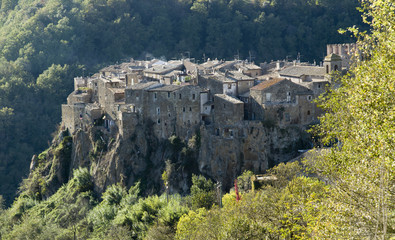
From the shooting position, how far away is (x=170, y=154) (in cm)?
5603

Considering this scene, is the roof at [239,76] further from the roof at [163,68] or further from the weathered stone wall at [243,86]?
the roof at [163,68]

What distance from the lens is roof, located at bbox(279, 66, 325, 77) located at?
5580 centimetres

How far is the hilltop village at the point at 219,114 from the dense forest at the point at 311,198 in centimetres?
301

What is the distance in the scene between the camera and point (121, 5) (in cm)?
11694

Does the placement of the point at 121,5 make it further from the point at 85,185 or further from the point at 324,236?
the point at 324,236

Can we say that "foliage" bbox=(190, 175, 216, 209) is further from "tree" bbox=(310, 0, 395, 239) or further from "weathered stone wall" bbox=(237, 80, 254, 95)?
"tree" bbox=(310, 0, 395, 239)

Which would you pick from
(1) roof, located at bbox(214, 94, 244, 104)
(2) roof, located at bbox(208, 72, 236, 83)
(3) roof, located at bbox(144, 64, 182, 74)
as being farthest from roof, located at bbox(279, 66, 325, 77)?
(3) roof, located at bbox(144, 64, 182, 74)

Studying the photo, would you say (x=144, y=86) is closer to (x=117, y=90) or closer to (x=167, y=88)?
(x=167, y=88)

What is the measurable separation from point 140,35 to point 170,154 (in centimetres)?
5937

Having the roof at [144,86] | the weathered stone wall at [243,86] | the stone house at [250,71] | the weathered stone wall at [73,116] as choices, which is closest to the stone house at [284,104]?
the weathered stone wall at [243,86]

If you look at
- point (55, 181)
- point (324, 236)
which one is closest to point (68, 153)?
point (55, 181)

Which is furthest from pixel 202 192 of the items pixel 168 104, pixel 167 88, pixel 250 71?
pixel 250 71

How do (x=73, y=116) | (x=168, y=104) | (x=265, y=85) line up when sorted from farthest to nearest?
(x=73, y=116) → (x=168, y=104) → (x=265, y=85)

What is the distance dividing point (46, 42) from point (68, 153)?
4637cm
